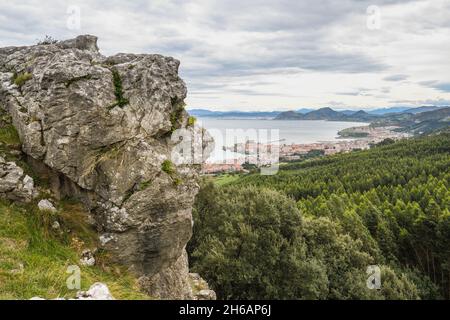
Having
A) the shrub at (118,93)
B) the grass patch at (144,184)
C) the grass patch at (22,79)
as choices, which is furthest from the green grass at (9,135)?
the grass patch at (144,184)

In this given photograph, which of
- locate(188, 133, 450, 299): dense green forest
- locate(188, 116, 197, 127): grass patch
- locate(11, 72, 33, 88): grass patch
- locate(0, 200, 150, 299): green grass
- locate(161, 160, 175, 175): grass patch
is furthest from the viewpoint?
locate(188, 133, 450, 299): dense green forest

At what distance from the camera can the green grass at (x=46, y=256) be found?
725 cm

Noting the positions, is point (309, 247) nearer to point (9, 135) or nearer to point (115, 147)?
point (115, 147)

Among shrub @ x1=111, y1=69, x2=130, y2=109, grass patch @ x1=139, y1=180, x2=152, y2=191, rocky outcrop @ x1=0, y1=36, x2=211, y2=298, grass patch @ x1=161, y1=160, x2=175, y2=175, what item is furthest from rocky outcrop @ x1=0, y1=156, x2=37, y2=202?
grass patch @ x1=161, y1=160, x2=175, y2=175

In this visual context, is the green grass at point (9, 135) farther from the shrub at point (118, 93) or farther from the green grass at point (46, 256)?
the shrub at point (118, 93)

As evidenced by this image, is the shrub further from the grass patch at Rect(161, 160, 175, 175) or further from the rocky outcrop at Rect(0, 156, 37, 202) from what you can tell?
the rocky outcrop at Rect(0, 156, 37, 202)

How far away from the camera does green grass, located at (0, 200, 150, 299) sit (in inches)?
285

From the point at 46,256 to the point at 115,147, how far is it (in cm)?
331

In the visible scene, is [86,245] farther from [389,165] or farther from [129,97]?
[389,165]

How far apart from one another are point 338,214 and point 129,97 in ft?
104

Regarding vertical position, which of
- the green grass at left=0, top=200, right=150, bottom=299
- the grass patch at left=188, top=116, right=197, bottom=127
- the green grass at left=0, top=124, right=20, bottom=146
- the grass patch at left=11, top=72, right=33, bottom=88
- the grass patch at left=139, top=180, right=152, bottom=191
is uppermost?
the grass patch at left=11, top=72, right=33, bottom=88

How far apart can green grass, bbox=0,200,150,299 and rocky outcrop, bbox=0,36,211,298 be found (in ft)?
1.60

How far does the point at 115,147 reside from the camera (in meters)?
10.3

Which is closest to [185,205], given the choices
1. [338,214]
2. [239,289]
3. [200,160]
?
[200,160]
